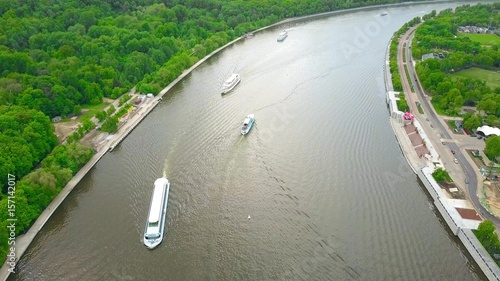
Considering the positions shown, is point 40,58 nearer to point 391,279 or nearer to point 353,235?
point 353,235

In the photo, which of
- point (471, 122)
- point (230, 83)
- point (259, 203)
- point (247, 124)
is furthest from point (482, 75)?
point (259, 203)

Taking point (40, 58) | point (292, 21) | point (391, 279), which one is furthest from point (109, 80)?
point (292, 21)

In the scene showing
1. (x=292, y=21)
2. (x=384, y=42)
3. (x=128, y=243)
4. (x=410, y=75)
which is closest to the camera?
(x=128, y=243)

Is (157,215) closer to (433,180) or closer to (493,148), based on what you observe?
(433,180)

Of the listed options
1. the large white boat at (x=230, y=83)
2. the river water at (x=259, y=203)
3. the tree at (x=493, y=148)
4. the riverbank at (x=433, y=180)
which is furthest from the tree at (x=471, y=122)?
the large white boat at (x=230, y=83)

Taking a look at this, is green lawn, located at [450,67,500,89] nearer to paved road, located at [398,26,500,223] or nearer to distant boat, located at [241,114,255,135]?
paved road, located at [398,26,500,223]
